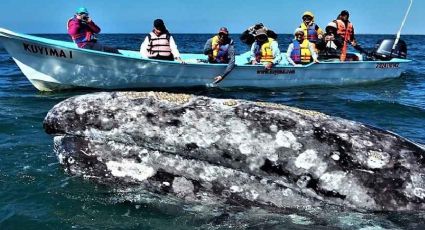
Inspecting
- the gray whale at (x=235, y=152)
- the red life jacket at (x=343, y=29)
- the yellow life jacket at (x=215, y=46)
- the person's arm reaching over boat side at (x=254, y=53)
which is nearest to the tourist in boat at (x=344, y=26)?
the red life jacket at (x=343, y=29)

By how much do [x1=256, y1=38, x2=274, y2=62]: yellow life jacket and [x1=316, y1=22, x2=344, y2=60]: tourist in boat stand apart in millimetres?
2783

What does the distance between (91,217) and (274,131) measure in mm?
1906

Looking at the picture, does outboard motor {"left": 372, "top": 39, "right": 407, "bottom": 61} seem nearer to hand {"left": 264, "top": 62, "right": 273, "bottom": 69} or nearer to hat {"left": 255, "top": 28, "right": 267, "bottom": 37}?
hand {"left": 264, "top": 62, "right": 273, "bottom": 69}

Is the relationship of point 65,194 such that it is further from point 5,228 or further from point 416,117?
point 416,117

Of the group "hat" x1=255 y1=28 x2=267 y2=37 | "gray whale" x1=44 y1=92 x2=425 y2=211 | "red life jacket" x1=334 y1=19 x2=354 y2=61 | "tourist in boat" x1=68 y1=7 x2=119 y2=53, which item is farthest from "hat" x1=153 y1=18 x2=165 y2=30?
"gray whale" x1=44 y1=92 x2=425 y2=211

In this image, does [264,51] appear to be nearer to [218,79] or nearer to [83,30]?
[218,79]

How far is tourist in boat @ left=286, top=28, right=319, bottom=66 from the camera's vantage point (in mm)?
16109

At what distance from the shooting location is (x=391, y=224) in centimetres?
445

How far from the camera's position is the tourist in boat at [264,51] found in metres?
15.4

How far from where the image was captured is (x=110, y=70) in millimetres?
14133

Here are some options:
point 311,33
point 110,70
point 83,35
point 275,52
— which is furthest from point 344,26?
point 83,35

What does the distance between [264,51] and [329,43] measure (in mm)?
3772

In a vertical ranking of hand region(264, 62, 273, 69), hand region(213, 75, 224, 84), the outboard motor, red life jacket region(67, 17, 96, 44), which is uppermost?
red life jacket region(67, 17, 96, 44)

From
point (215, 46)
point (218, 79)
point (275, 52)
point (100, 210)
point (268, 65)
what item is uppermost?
point (215, 46)
